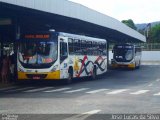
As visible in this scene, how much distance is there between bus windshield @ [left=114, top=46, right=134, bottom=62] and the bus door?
89.5 feet

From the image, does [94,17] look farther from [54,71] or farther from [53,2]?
[54,71]

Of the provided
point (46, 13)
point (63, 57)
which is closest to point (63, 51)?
point (63, 57)

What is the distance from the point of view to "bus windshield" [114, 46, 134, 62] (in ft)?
176

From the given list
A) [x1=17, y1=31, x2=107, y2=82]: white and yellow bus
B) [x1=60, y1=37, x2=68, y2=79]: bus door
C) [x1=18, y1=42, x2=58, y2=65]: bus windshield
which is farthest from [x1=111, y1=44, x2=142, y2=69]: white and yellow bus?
[x1=18, y1=42, x2=58, y2=65]: bus windshield

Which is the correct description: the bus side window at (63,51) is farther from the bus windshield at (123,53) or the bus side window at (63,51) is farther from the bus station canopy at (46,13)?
the bus windshield at (123,53)

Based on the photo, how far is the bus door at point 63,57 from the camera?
26.0m

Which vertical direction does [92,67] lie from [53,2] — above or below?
below

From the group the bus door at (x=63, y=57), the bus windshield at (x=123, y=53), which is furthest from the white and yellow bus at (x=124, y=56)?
the bus door at (x=63, y=57)

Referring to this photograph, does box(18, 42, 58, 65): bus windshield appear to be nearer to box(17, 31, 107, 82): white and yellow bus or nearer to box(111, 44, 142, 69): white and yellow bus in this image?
box(17, 31, 107, 82): white and yellow bus

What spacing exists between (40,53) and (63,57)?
137 centimetres

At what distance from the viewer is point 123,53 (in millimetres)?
53656

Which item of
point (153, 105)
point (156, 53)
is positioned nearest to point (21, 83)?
point (153, 105)

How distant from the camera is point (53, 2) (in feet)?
92.9

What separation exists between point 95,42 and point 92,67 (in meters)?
1.95
